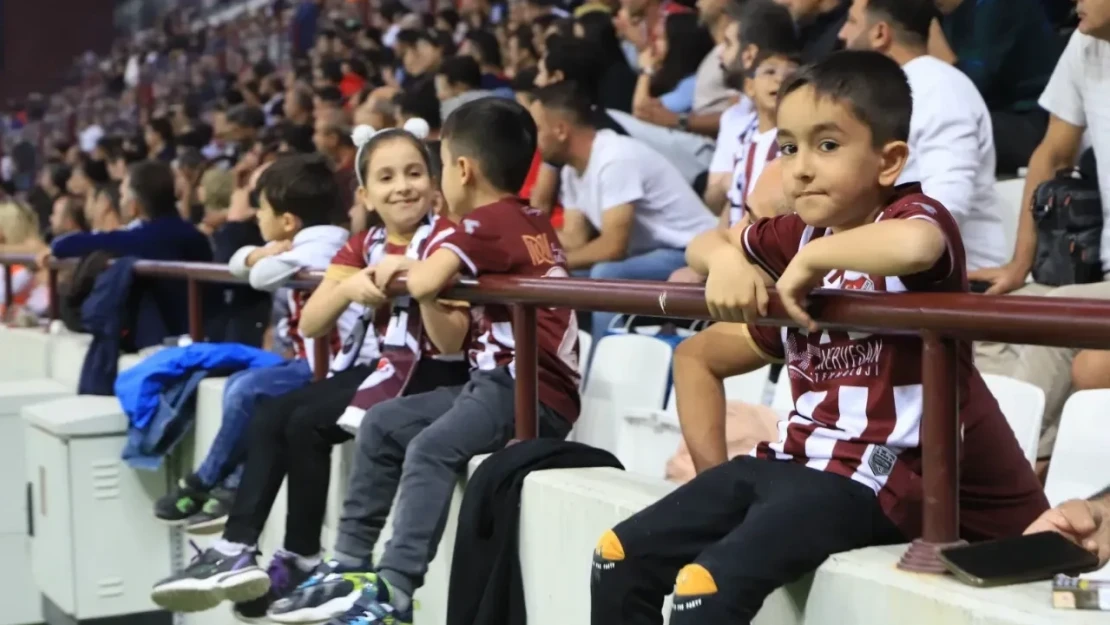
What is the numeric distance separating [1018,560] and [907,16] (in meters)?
2.59

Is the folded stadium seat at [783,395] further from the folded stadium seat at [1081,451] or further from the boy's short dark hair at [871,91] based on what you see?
the boy's short dark hair at [871,91]

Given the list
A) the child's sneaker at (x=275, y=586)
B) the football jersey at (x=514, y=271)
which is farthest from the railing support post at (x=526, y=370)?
the child's sneaker at (x=275, y=586)

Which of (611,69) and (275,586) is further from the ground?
(611,69)

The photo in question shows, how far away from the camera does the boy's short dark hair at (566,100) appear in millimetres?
5664

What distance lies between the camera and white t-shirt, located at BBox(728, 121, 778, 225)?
441 centimetres

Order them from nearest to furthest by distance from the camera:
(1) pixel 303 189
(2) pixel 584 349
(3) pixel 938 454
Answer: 1. (3) pixel 938 454
2. (1) pixel 303 189
3. (2) pixel 584 349

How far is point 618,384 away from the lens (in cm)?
431

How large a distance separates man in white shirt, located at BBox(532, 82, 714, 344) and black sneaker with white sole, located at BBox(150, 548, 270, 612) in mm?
2048

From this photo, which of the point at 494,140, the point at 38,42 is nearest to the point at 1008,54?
the point at 494,140

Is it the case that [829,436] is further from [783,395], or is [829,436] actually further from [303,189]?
[303,189]

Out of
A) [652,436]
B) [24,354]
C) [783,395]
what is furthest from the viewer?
[24,354]

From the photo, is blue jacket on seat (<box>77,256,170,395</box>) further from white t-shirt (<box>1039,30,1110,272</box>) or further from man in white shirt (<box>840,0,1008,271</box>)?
white t-shirt (<box>1039,30,1110,272</box>)

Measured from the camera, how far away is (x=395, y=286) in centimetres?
354

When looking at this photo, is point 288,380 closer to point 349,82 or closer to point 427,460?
point 427,460
